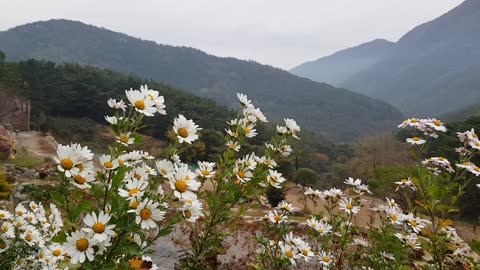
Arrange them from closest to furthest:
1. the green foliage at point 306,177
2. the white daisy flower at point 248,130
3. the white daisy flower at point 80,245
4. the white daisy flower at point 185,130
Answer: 1. the white daisy flower at point 80,245
2. the white daisy flower at point 185,130
3. the white daisy flower at point 248,130
4. the green foliage at point 306,177

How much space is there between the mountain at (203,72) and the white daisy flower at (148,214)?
115905 mm

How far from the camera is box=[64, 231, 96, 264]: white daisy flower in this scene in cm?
123

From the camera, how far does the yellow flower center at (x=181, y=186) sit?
1.45m

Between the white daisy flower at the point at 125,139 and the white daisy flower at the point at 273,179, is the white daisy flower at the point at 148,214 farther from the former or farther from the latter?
the white daisy flower at the point at 273,179

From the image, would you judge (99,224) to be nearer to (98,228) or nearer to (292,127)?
(98,228)

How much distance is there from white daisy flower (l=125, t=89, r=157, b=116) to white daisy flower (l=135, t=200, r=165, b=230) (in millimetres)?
392

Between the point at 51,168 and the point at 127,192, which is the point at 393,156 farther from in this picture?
the point at 127,192

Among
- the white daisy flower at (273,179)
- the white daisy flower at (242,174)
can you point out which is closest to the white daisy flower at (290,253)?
the white daisy flower at (273,179)

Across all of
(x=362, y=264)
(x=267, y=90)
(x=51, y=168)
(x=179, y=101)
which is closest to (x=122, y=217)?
(x=362, y=264)

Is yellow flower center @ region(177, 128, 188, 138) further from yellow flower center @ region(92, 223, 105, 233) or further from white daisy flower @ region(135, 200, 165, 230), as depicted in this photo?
yellow flower center @ region(92, 223, 105, 233)

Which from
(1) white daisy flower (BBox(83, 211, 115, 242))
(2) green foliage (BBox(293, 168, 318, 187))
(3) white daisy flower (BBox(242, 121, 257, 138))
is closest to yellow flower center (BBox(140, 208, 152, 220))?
(1) white daisy flower (BBox(83, 211, 115, 242))

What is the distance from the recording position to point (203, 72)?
16688 cm

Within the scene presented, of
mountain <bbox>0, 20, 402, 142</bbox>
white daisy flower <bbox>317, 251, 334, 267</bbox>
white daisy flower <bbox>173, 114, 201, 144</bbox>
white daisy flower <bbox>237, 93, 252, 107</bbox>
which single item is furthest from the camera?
mountain <bbox>0, 20, 402, 142</bbox>

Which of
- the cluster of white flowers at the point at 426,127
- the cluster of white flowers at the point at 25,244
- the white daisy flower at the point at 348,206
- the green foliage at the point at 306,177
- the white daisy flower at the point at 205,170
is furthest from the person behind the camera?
the green foliage at the point at 306,177
